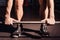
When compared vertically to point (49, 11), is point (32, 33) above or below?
below

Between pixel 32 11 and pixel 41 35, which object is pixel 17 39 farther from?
pixel 32 11

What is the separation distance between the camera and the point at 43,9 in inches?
115

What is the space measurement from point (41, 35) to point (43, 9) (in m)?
0.35

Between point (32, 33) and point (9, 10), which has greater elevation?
point (9, 10)

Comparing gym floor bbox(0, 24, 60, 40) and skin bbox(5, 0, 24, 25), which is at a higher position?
skin bbox(5, 0, 24, 25)

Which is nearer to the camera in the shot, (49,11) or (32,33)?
(49,11)

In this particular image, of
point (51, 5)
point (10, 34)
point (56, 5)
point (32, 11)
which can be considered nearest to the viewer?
point (51, 5)

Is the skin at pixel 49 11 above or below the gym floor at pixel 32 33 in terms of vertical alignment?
above

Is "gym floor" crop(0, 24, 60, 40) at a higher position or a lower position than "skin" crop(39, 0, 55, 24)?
lower

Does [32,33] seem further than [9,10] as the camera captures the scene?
Yes

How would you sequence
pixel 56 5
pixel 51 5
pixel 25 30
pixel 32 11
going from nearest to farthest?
pixel 51 5 < pixel 25 30 < pixel 32 11 < pixel 56 5

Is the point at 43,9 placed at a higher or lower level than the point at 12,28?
higher

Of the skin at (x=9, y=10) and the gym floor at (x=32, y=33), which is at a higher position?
the skin at (x=9, y=10)

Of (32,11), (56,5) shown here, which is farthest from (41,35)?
(56,5)
